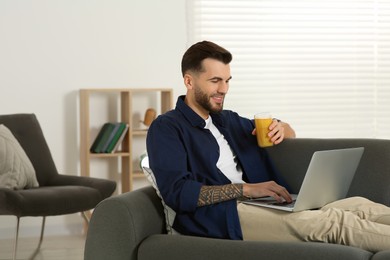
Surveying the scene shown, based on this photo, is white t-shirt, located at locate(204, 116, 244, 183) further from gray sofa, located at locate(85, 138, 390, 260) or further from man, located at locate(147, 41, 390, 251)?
gray sofa, located at locate(85, 138, 390, 260)

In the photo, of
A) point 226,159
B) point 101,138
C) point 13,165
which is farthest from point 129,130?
point 226,159

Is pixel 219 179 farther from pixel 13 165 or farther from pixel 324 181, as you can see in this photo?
pixel 13 165

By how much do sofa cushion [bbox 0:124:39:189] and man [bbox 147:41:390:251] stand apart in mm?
1822

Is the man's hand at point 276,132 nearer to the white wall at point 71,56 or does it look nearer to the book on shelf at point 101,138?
the book on shelf at point 101,138

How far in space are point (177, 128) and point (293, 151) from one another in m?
0.57

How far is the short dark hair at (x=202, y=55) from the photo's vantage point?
3.25 m

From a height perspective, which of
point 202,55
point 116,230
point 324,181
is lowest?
point 116,230

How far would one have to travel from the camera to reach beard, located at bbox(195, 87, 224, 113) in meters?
3.26

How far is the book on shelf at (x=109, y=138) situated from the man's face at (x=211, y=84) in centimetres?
273

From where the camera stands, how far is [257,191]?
9.93ft

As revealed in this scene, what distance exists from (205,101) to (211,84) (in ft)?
0.24

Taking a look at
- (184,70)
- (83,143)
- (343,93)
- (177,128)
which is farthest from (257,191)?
(343,93)

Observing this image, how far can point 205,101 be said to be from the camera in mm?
3262

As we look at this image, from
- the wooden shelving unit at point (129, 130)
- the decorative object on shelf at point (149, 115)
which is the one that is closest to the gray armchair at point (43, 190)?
the wooden shelving unit at point (129, 130)
